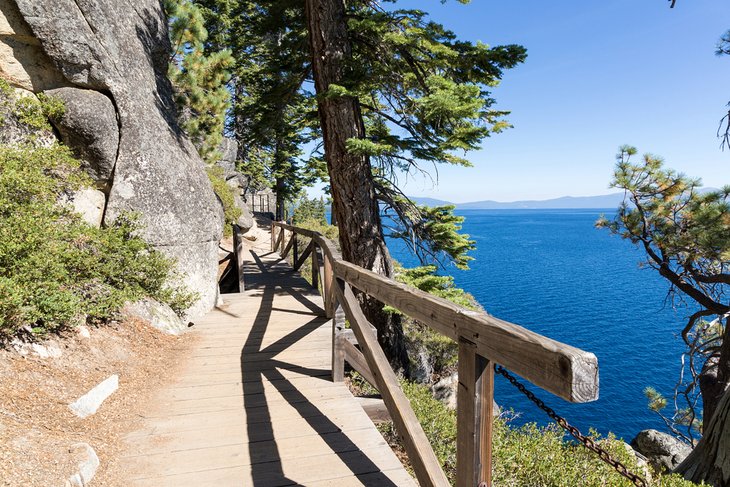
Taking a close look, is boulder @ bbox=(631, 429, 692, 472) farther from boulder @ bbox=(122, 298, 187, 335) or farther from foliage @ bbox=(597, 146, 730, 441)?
boulder @ bbox=(122, 298, 187, 335)

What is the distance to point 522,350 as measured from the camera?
4.66 feet

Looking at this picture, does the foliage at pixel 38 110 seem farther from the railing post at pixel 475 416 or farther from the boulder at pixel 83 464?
the railing post at pixel 475 416

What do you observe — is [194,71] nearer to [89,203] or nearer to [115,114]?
[115,114]

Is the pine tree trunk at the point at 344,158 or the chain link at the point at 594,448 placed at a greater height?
the pine tree trunk at the point at 344,158

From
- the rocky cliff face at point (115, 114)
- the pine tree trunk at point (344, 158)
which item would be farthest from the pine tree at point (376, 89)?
the rocky cliff face at point (115, 114)

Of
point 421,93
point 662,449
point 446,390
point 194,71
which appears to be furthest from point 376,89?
point 662,449

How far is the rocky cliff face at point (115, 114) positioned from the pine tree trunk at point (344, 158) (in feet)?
8.64

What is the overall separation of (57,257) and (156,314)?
1532 mm

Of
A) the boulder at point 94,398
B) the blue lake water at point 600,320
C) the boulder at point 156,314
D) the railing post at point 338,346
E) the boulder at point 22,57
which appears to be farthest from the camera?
the blue lake water at point 600,320

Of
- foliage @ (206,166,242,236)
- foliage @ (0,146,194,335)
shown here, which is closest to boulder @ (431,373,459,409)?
foliage @ (0,146,194,335)

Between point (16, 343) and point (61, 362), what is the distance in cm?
40

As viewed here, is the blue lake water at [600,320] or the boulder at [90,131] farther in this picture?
the blue lake water at [600,320]

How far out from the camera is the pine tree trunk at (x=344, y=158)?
6773mm

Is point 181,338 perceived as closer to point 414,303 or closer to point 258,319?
point 258,319
